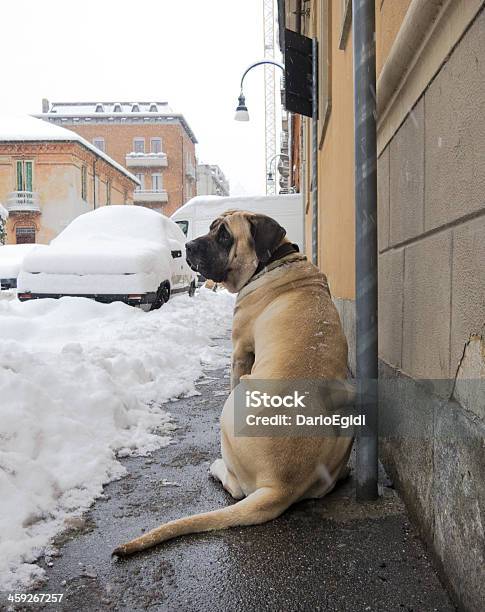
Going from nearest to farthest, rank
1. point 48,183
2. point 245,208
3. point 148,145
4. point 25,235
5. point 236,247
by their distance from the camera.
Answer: point 236,247 → point 245,208 → point 48,183 → point 25,235 → point 148,145

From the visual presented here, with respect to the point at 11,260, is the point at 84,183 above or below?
above

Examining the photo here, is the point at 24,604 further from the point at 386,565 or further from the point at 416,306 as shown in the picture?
the point at 416,306

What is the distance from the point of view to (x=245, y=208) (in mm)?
22000

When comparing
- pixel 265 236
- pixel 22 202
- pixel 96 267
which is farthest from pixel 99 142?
pixel 265 236

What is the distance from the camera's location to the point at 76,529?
2215mm

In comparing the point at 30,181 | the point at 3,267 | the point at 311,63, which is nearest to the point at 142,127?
the point at 30,181

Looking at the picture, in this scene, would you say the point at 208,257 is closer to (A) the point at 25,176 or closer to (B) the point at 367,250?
(B) the point at 367,250

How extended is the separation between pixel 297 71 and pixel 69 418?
587 cm

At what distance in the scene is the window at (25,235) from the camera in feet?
121

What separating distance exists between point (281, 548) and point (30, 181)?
38200 millimetres

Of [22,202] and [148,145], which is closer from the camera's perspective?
[22,202]

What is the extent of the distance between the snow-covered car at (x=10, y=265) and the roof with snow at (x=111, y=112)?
1609 inches

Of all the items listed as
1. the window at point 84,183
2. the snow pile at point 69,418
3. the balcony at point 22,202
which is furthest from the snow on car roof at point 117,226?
the window at point 84,183

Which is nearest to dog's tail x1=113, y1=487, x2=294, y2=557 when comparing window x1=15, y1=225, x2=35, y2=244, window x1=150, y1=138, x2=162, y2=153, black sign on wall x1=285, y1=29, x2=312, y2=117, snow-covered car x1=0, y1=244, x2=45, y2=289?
black sign on wall x1=285, y1=29, x2=312, y2=117
